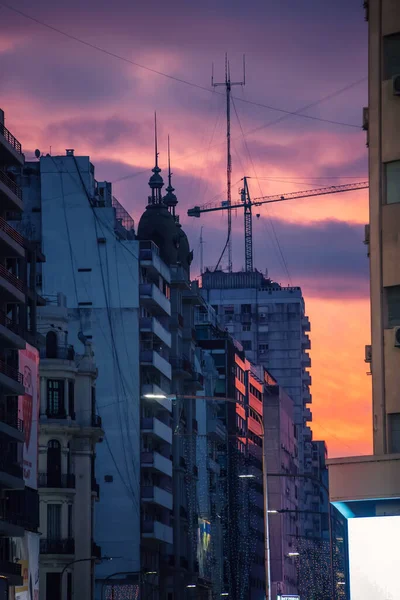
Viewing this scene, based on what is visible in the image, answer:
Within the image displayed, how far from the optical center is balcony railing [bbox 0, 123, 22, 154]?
8594 cm

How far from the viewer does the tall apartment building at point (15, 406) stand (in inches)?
3273

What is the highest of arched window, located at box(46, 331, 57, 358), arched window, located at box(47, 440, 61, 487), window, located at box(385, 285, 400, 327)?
arched window, located at box(46, 331, 57, 358)

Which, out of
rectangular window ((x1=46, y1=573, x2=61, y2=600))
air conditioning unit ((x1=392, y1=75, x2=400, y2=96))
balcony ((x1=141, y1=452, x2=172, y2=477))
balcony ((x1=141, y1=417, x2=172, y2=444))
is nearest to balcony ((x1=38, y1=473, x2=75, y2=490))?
rectangular window ((x1=46, y1=573, x2=61, y2=600))

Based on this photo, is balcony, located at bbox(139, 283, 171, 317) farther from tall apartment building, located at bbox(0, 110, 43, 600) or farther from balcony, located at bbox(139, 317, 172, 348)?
tall apartment building, located at bbox(0, 110, 43, 600)

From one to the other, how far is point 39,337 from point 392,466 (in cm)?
6754

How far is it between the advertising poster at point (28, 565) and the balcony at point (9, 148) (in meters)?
20.0

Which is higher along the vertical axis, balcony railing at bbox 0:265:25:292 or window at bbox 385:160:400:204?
balcony railing at bbox 0:265:25:292

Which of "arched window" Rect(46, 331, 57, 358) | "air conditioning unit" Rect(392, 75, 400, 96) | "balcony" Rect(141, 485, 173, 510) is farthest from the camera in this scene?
"balcony" Rect(141, 485, 173, 510)

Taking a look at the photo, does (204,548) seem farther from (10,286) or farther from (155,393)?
(10,286)

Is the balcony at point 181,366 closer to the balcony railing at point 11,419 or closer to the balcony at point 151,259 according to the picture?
the balcony at point 151,259

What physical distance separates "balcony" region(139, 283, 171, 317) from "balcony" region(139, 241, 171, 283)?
5.62ft

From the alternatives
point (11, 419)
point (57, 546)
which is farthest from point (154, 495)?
point (11, 419)

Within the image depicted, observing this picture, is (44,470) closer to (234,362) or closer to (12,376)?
(12,376)

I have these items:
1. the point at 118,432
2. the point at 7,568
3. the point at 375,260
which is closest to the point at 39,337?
the point at 118,432
